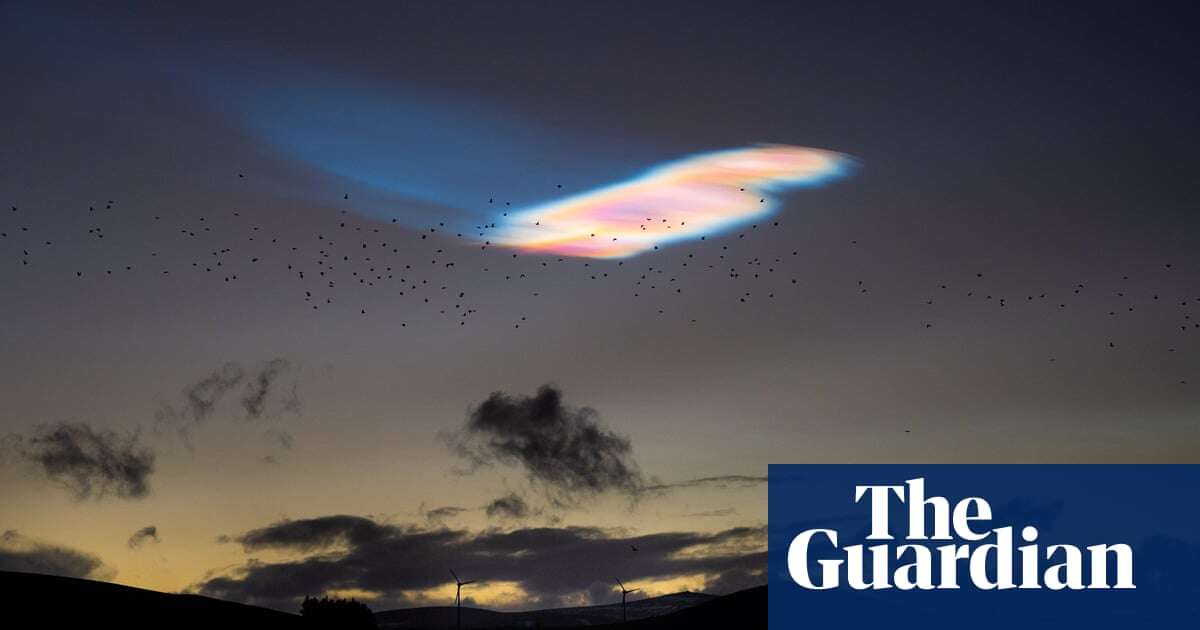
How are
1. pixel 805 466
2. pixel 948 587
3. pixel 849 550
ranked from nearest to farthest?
1. pixel 948 587
2. pixel 849 550
3. pixel 805 466

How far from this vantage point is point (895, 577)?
3767 inches

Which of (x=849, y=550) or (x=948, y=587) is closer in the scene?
(x=948, y=587)

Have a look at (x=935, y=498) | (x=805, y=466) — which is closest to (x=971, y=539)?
(x=935, y=498)

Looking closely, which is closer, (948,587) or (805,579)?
(948,587)

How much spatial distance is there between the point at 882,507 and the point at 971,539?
8.64 meters

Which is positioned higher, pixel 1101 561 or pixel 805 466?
pixel 805 466

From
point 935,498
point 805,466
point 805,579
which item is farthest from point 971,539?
point 805,466

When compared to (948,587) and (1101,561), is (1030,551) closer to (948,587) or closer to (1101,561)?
(1101,561)

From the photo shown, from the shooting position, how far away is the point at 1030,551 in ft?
321

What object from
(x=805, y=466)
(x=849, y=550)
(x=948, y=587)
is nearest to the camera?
(x=948, y=587)

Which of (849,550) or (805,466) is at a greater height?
(805,466)

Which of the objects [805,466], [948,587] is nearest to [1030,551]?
[948,587]

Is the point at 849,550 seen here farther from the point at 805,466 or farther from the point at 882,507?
the point at 805,466

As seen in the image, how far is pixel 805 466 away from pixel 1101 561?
3079 cm
